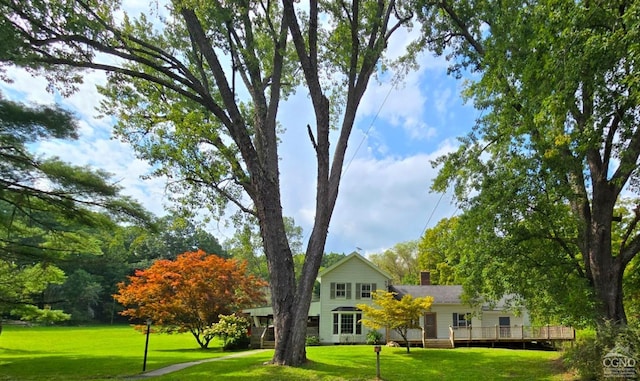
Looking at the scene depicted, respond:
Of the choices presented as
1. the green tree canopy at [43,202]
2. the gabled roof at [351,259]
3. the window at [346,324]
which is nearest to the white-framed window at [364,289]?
the gabled roof at [351,259]

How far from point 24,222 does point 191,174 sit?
5.14 m

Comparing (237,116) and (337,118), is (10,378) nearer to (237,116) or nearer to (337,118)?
(237,116)

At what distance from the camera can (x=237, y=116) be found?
13102mm

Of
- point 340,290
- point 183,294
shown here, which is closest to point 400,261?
point 340,290

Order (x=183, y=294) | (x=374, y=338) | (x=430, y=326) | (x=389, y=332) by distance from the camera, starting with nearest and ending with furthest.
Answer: (x=183, y=294) → (x=374, y=338) → (x=389, y=332) → (x=430, y=326)

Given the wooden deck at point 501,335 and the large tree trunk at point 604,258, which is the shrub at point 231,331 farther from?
the large tree trunk at point 604,258

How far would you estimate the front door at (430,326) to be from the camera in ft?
94.1

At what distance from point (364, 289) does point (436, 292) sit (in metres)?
5.07

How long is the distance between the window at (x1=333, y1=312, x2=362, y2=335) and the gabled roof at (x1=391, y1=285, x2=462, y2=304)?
363cm

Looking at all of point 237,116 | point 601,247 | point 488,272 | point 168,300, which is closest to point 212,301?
point 168,300

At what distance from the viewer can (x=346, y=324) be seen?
28734 mm

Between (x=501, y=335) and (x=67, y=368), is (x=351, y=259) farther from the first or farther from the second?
(x=67, y=368)

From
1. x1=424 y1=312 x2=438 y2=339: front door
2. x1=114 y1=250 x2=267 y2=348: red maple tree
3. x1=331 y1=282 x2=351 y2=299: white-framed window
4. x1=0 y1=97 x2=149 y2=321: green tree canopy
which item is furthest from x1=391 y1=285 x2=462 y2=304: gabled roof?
x1=0 y1=97 x2=149 y2=321: green tree canopy

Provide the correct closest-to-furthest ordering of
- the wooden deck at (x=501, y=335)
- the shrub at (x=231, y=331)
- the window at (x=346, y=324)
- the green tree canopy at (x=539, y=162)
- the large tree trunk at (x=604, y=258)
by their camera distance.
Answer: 1. the green tree canopy at (x=539, y=162)
2. the large tree trunk at (x=604, y=258)
3. the shrub at (x=231, y=331)
4. the wooden deck at (x=501, y=335)
5. the window at (x=346, y=324)
